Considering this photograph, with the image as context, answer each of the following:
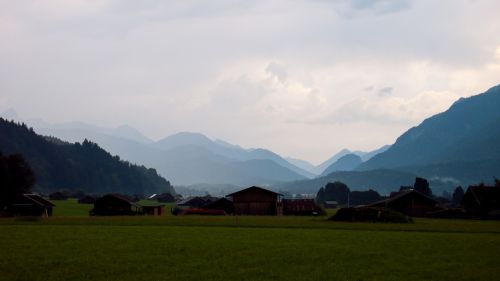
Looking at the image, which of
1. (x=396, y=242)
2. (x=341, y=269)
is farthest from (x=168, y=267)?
(x=396, y=242)

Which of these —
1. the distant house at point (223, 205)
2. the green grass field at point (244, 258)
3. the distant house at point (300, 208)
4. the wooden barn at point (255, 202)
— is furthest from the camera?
the distant house at point (223, 205)

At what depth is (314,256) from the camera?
28.8 metres

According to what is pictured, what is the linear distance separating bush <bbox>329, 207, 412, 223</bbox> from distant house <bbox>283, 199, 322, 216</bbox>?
32.8 m

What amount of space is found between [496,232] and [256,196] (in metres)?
52.6

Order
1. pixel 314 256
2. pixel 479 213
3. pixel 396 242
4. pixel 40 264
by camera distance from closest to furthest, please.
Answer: pixel 40 264 < pixel 314 256 < pixel 396 242 < pixel 479 213

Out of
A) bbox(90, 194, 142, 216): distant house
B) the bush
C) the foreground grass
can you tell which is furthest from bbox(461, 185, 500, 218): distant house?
bbox(90, 194, 142, 216): distant house

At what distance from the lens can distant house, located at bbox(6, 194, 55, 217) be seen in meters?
91.2

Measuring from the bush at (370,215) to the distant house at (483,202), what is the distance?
26.9m

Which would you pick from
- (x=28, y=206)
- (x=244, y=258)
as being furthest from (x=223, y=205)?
(x=244, y=258)

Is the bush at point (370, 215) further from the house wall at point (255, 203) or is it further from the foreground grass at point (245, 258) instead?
the house wall at point (255, 203)

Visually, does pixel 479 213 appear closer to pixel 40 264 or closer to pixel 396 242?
pixel 396 242

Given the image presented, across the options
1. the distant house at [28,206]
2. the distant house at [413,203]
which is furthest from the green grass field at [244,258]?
the distant house at [413,203]

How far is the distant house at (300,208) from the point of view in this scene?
332ft

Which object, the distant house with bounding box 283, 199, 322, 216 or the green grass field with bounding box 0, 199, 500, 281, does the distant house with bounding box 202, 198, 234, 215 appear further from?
the green grass field with bounding box 0, 199, 500, 281
